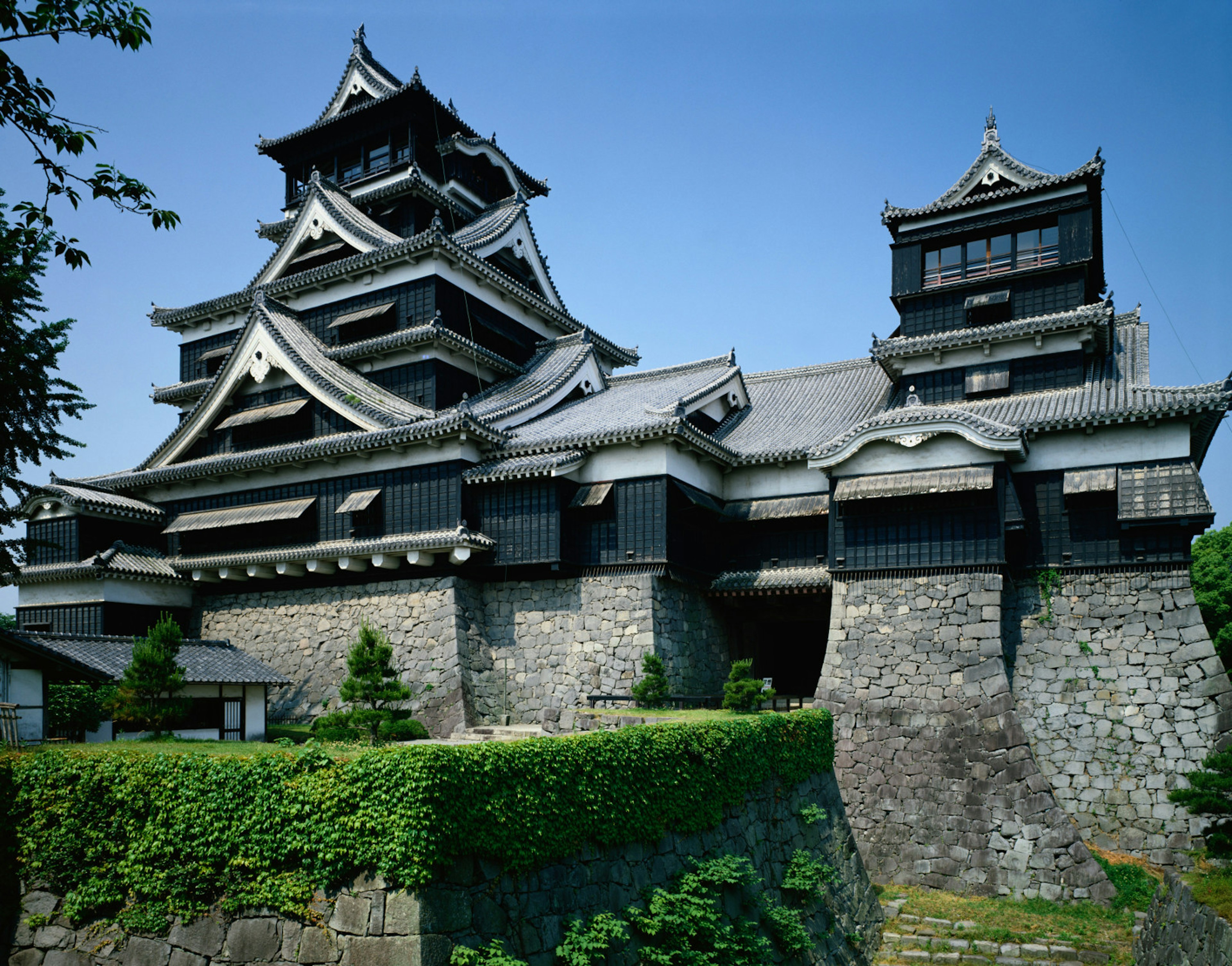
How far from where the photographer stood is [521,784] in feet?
35.9

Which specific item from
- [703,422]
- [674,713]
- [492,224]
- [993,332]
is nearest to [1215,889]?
[674,713]

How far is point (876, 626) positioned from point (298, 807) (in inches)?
670

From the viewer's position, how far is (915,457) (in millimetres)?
23984

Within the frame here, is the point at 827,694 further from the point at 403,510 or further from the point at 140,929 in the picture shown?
the point at 140,929

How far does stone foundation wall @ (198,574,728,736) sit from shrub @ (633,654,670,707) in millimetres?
1168

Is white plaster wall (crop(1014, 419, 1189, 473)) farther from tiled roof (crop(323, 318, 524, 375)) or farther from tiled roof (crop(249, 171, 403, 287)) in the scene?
tiled roof (crop(249, 171, 403, 287))

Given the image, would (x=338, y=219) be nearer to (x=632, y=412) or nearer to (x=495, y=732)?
(x=632, y=412)

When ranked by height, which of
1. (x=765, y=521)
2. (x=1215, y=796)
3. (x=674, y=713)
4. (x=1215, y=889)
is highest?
(x=765, y=521)

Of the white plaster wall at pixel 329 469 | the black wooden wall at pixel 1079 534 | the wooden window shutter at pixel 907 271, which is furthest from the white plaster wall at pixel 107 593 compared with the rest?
the black wooden wall at pixel 1079 534

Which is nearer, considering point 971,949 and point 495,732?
point 971,949

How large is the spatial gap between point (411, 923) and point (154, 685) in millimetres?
11673

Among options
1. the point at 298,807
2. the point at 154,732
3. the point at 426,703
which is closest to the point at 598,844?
the point at 298,807

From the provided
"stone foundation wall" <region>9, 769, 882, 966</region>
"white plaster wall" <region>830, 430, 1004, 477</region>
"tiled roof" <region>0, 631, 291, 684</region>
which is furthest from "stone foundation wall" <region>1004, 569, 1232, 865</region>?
"tiled roof" <region>0, 631, 291, 684</region>

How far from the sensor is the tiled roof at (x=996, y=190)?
85.9 feet
